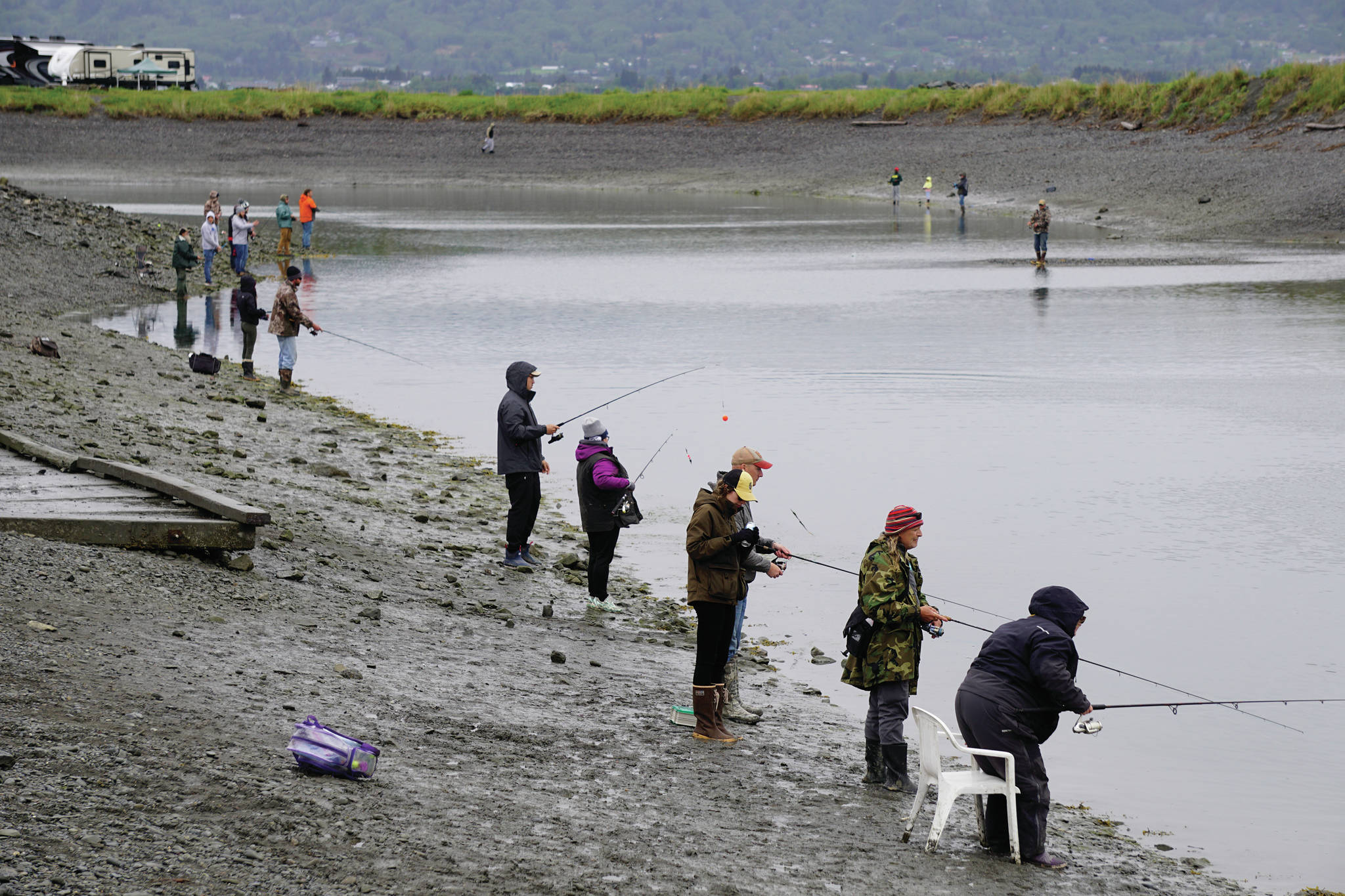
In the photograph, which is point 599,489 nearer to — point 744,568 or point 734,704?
point 744,568

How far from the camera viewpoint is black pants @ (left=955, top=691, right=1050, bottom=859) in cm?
652

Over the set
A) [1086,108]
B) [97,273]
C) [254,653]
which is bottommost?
[254,653]

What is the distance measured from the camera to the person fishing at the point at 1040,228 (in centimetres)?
3200

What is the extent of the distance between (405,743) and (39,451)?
5115mm

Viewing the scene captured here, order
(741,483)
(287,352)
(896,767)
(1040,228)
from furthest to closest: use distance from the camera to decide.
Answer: (1040,228) → (287,352) → (741,483) → (896,767)

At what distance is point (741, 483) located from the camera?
7.83 meters

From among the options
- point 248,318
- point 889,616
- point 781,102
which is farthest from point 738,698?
point 781,102

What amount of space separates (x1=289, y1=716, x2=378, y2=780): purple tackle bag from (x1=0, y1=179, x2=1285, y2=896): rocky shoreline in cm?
8

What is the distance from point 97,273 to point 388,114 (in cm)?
5213

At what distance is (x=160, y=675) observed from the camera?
23.9 feet

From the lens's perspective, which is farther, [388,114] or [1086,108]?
[388,114]

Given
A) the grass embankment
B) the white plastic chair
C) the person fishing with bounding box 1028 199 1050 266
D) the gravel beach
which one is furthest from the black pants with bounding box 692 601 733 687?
the grass embankment

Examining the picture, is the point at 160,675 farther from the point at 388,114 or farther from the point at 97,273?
the point at 388,114

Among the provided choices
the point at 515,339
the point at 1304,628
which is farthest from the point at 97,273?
the point at 1304,628
